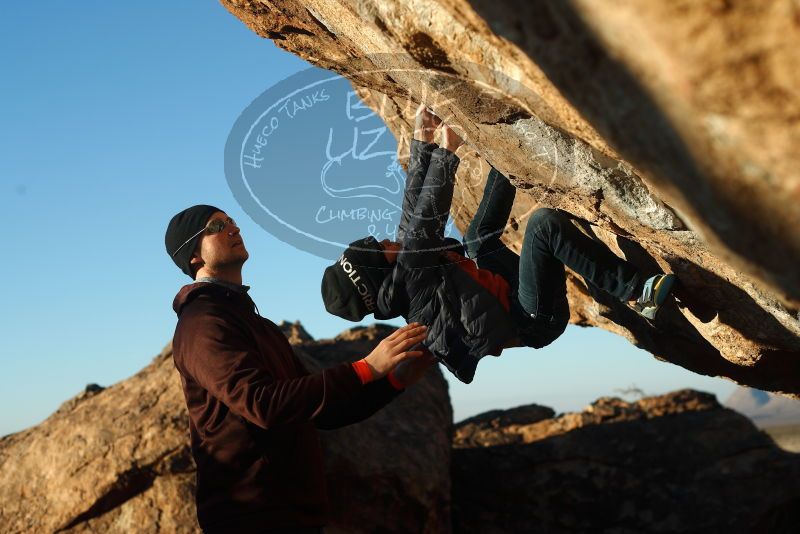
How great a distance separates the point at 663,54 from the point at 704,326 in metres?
4.36

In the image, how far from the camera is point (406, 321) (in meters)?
5.64

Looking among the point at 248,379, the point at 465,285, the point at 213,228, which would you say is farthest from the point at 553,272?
the point at 248,379

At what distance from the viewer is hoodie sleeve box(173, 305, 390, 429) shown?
13.6ft

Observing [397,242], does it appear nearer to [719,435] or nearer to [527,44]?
[527,44]

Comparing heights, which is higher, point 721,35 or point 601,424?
point 721,35

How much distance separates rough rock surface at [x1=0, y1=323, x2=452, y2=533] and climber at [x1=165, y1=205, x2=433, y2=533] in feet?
10.1

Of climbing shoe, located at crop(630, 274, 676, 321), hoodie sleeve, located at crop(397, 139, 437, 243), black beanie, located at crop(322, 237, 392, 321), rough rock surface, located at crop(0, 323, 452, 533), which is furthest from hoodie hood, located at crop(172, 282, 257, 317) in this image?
rough rock surface, located at crop(0, 323, 452, 533)

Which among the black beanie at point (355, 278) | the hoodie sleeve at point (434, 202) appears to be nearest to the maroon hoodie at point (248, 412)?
the black beanie at point (355, 278)

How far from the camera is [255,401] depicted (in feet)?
13.6

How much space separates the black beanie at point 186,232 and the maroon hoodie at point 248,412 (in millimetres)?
311

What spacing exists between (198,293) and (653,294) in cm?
283

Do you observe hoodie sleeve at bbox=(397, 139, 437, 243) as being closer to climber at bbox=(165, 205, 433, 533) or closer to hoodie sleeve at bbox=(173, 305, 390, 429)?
climber at bbox=(165, 205, 433, 533)

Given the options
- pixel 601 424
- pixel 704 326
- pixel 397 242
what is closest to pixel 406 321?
pixel 397 242

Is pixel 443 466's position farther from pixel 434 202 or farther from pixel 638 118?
pixel 638 118
